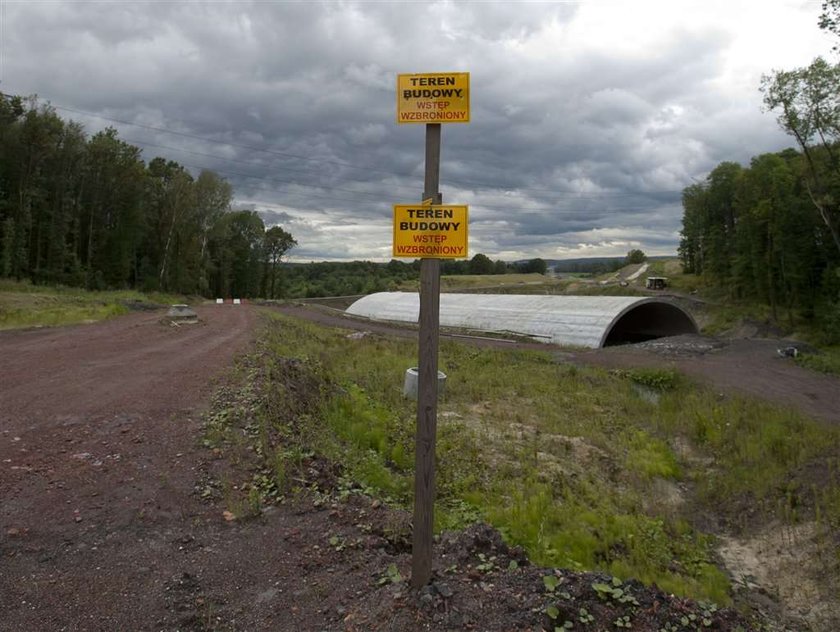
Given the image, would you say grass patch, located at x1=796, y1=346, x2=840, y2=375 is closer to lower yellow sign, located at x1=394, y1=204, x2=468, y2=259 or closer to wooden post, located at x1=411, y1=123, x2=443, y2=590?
wooden post, located at x1=411, y1=123, x2=443, y2=590

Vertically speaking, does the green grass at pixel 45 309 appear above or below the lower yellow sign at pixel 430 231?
below

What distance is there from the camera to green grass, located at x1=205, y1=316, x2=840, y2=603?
7.23 meters

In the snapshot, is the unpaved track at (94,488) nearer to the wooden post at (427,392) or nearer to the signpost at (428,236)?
the wooden post at (427,392)

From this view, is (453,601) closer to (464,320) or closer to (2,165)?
(464,320)

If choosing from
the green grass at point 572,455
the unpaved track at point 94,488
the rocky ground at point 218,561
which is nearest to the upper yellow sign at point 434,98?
the rocky ground at point 218,561

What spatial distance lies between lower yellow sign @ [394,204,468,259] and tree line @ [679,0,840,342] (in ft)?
116

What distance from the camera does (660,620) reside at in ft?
13.7

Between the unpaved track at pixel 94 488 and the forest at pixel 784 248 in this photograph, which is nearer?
the unpaved track at pixel 94 488

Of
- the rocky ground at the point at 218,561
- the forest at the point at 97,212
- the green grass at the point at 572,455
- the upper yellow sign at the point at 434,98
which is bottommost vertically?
the green grass at the point at 572,455

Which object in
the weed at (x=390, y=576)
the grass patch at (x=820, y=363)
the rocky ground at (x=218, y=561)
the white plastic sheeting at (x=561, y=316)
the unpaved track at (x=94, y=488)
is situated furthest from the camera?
the white plastic sheeting at (x=561, y=316)

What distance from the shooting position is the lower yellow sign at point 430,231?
13.8 ft

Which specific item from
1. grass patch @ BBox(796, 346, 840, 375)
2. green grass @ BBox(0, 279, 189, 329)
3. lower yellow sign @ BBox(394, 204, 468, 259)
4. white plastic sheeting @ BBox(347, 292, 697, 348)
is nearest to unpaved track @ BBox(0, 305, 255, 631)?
lower yellow sign @ BBox(394, 204, 468, 259)

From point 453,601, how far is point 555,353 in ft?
74.9

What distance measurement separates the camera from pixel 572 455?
11055 millimetres
